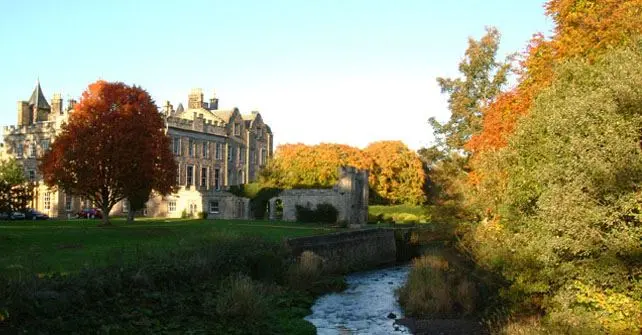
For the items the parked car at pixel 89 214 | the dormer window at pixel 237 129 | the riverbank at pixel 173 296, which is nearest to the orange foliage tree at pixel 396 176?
the dormer window at pixel 237 129

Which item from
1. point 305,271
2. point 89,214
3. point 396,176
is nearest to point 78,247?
point 305,271

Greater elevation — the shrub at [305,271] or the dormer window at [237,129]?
the dormer window at [237,129]

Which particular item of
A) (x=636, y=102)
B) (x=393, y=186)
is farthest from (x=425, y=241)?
(x=393, y=186)

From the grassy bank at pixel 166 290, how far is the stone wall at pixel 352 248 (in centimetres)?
374

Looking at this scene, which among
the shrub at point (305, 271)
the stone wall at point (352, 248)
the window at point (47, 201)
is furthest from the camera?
the window at point (47, 201)

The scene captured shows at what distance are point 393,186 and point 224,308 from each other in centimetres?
5806

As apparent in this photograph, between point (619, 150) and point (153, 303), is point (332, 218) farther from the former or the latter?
point (619, 150)

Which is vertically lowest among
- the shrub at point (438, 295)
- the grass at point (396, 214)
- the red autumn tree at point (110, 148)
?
the shrub at point (438, 295)

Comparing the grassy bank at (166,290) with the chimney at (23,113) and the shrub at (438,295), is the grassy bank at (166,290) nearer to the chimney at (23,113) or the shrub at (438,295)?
the shrub at (438,295)

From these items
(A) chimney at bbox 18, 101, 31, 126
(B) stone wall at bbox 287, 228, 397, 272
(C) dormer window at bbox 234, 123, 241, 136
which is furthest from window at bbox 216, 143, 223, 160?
(B) stone wall at bbox 287, 228, 397, 272

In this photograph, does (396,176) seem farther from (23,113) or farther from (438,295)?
(438,295)

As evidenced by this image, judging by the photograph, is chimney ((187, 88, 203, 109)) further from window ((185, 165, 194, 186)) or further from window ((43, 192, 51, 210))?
window ((43, 192, 51, 210))

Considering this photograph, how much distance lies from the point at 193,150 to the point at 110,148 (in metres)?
37.5

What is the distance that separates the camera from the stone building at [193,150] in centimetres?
6238
